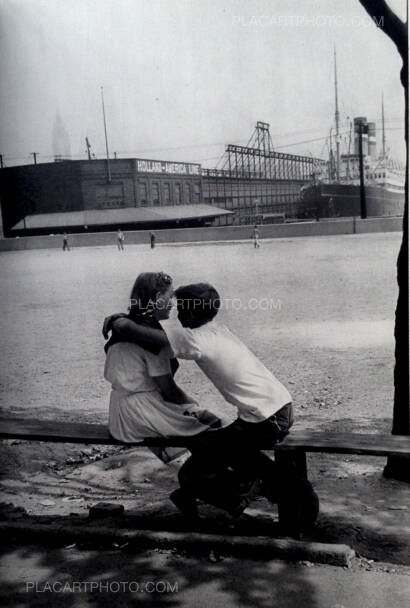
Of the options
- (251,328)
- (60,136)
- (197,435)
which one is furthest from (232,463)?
(251,328)

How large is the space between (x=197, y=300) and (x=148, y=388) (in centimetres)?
65

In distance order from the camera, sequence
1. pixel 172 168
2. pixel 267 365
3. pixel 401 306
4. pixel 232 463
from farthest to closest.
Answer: pixel 267 365 → pixel 172 168 → pixel 401 306 → pixel 232 463

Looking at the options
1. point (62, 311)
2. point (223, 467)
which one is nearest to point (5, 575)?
point (223, 467)

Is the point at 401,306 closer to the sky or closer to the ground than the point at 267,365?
closer to the sky

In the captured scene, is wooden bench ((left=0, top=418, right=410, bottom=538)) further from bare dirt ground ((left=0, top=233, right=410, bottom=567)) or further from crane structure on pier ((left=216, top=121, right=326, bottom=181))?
crane structure on pier ((left=216, top=121, right=326, bottom=181))

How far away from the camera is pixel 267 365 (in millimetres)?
7547

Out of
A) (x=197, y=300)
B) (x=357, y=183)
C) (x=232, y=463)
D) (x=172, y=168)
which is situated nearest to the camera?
(x=197, y=300)

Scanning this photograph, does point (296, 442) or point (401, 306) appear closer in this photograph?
point (296, 442)

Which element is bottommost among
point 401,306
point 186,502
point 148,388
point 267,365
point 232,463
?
point 267,365

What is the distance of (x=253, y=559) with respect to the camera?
3.41 metres

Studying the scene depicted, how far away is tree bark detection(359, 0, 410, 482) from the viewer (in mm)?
4219

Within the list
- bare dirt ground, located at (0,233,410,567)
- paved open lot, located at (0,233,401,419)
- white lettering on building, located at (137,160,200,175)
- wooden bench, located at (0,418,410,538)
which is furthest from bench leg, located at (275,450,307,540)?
white lettering on building, located at (137,160,200,175)

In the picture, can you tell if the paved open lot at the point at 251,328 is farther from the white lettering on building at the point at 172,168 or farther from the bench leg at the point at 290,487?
the bench leg at the point at 290,487

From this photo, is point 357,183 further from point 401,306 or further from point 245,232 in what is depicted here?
point 401,306
